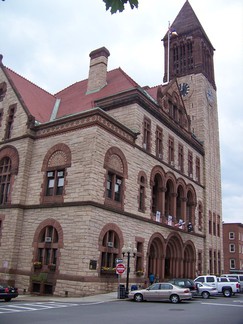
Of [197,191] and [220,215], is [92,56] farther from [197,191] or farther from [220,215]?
[220,215]

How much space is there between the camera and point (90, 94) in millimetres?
38219

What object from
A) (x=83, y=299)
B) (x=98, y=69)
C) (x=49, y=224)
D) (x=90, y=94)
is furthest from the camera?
(x=98, y=69)

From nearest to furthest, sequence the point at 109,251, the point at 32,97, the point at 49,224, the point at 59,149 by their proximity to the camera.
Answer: the point at 109,251
the point at 49,224
the point at 59,149
the point at 32,97

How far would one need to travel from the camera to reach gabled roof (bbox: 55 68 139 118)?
1400 inches

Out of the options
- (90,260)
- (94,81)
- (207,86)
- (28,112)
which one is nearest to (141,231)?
(90,260)

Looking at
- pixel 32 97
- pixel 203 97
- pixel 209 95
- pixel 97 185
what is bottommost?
pixel 97 185

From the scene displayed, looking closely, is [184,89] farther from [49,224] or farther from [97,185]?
[49,224]

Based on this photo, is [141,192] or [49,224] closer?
[49,224]

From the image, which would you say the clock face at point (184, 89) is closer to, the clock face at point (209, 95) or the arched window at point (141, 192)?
the clock face at point (209, 95)

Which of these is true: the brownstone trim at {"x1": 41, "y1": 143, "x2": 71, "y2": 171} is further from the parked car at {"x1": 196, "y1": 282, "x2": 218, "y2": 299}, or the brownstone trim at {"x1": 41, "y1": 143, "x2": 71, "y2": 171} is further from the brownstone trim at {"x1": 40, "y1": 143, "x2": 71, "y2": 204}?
the parked car at {"x1": 196, "y1": 282, "x2": 218, "y2": 299}

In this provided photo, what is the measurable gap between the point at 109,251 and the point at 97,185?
518cm

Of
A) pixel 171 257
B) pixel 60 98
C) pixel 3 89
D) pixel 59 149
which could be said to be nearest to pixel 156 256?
pixel 171 257

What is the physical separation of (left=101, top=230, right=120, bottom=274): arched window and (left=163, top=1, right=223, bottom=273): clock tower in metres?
19.5

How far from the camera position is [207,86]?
52750 millimetres
